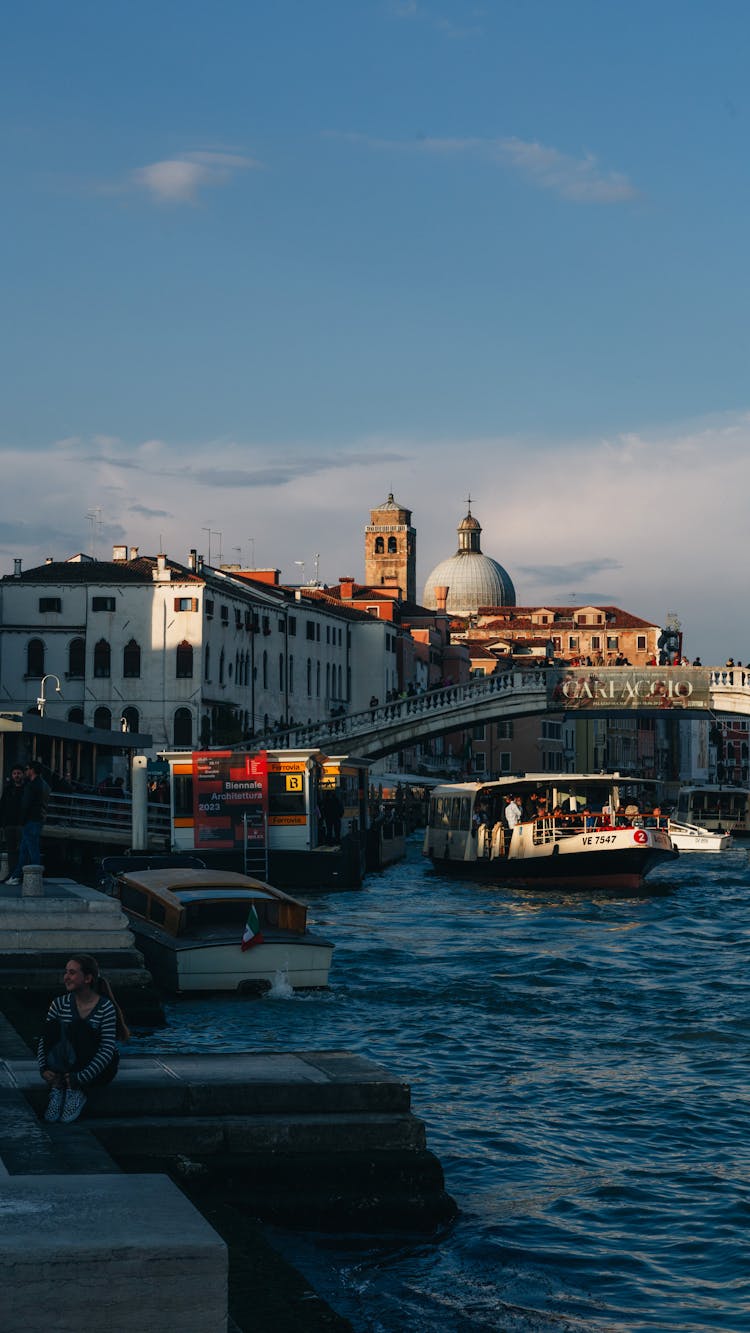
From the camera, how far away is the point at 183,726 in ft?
174

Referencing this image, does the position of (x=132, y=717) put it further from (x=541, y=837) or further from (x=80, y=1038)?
(x=80, y=1038)

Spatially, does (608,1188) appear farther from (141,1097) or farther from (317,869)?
(317,869)

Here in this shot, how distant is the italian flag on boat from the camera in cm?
1625

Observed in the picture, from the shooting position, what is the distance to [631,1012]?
16.7 meters

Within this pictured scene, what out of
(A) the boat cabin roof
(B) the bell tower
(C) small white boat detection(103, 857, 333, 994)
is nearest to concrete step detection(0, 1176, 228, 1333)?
(C) small white boat detection(103, 857, 333, 994)

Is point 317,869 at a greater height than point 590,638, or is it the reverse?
point 590,638

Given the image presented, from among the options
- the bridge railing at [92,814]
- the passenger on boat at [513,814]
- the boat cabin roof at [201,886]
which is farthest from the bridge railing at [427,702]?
the boat cabin roof at [201,886]

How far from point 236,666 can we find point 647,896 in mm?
27481

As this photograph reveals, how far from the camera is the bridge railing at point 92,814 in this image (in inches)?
1255

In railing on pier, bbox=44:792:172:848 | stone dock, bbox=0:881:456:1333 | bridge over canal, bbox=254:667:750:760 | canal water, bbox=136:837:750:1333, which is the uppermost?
bridge over canal, bbox=254:667:750:760

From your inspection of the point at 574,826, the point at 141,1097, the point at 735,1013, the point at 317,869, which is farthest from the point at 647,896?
the point at 141,1097

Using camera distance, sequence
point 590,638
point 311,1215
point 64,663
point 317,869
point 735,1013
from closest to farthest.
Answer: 1. point 311,1215
2. point 735,1013
3. point 317,869
4. point 64,663
5. point 590,638

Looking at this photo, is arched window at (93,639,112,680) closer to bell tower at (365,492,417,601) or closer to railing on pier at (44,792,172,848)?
railing on pier at (44,792,172,848)

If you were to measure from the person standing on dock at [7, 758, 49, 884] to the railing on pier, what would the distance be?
10.8 metres
